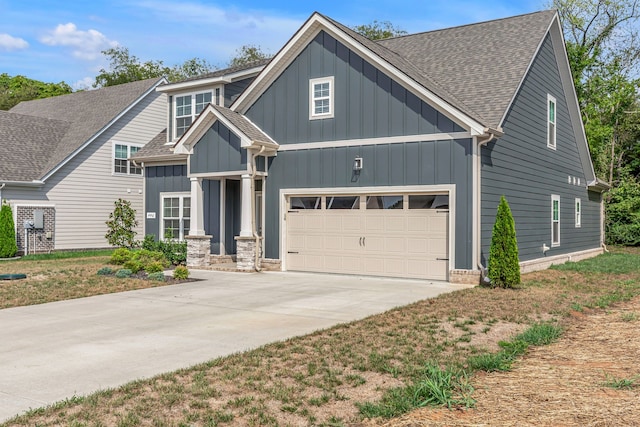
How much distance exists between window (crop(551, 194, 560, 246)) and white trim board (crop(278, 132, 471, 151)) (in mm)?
Answer: 7085

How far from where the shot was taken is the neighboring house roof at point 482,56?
48.3 ft

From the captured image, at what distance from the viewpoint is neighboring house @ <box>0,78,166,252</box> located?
22609mm

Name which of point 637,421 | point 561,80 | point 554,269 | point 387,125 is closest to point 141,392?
point 637,421

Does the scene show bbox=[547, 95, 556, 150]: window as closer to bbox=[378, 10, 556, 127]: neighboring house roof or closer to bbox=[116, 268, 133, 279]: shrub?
bbox=[378, 10, 556, 127]: neighboring house roof

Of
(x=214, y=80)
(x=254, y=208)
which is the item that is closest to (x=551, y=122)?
(x=254, y=208)

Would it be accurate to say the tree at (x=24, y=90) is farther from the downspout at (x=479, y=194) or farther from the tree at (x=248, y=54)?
the downspout at (x=479, y=194)

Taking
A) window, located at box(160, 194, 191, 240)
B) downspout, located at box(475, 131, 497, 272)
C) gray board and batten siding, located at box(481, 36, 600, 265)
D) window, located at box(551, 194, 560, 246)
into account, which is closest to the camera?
downspout, located at box(475, 131, 497, 272)

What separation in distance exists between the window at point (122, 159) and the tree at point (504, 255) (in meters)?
18.2

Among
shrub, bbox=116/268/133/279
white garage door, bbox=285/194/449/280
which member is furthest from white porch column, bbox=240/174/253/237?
shrub, bbox=116/268/133/279

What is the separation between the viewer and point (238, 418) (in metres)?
4.64

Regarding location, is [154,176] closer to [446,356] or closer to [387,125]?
[387,125]

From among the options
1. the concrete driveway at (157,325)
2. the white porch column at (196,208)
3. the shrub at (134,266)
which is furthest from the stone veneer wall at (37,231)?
the concrete driveway at (157,325)

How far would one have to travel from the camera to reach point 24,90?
158 feet

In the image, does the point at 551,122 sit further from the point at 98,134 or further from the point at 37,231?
the point at 37,231
